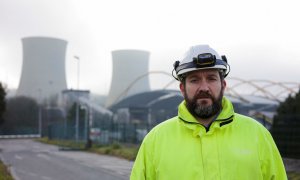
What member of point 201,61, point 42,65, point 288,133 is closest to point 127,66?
point 42,65

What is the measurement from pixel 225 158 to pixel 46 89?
194ft

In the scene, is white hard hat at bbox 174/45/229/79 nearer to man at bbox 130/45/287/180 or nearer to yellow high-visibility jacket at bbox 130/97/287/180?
man at bbox 130/45/287/180

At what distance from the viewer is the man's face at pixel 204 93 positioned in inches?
90.2

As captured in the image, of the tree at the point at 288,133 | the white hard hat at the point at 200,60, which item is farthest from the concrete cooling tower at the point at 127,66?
the white hard hat at the point at 200,60

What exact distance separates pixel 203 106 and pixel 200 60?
0.77 feet

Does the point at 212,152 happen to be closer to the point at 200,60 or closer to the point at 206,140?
the point at 206,140

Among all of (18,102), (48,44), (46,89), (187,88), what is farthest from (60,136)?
(187,88)

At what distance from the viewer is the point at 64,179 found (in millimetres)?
11578

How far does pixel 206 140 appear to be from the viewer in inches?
87.5

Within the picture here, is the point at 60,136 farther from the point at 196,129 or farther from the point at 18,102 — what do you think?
the point at 196,129

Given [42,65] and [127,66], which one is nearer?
[42,65]

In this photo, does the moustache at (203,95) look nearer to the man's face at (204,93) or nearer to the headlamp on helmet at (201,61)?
the man's face at (204,93)

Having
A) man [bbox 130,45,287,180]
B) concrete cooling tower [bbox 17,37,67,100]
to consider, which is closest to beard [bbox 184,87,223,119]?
man [bbox 130,45,287,180]

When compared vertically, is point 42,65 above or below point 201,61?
above
